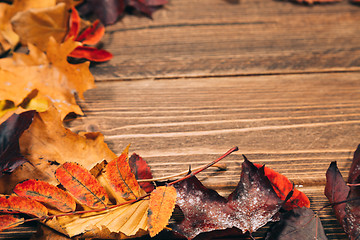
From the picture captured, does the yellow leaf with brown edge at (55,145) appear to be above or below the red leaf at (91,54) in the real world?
below

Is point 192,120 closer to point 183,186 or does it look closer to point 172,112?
point 172,112

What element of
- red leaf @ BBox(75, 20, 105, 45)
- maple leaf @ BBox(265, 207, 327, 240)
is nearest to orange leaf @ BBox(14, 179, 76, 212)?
maple leaf @ BBox(265, 207, 327, 240)

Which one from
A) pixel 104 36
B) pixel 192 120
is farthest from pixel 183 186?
pixel 104 36

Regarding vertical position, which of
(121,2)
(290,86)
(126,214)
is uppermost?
(121,2)

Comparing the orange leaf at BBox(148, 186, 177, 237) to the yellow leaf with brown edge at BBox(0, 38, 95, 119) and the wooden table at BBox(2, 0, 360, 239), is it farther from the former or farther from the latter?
the yellow leaf with brown edge at BBox(0, 38, 95, 119)

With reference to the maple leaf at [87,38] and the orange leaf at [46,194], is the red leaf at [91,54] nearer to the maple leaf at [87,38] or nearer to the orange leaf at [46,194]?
the maple leaf at [87,38]

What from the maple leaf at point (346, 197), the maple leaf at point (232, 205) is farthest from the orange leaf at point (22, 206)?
the maple leaf at point (346, 197)

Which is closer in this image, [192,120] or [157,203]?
[157,203]
